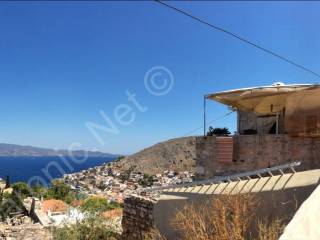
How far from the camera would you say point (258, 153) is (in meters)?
8.23

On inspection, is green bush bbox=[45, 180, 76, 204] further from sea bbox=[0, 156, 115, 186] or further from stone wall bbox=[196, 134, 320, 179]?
stone wall bbox=[196, 134, 320, 179]

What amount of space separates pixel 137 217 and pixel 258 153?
123 inches

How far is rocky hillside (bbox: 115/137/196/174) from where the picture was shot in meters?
36.8

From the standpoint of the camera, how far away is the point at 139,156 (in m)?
47.1

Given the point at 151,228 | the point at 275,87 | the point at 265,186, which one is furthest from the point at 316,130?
the point at 151,228

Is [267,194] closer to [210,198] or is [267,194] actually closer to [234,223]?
[234,223]

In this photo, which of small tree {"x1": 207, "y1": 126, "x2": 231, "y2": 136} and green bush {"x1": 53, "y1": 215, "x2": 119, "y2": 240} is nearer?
small tree {"x1": 207, "y1": 126, "x2": 231, "y2": 136}

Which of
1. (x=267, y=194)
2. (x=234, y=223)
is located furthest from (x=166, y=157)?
(x=234, y=223)

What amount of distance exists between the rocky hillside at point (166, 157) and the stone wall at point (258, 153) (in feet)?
82.0

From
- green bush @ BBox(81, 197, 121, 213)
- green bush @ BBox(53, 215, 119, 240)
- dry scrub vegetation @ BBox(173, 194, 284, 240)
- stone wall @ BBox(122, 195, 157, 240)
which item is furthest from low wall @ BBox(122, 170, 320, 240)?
green bush @ BBox(81, 197, 121, 213)

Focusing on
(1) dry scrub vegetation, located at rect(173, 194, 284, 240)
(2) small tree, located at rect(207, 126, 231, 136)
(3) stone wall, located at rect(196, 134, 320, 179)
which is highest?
(2) small tree, located at rect(207, 126, 231, 136)

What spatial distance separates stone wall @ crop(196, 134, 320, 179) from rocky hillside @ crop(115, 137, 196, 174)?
25.0 metres

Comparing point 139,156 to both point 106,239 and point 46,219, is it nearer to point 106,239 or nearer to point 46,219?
point 46,219

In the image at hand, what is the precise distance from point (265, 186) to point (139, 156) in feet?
137
